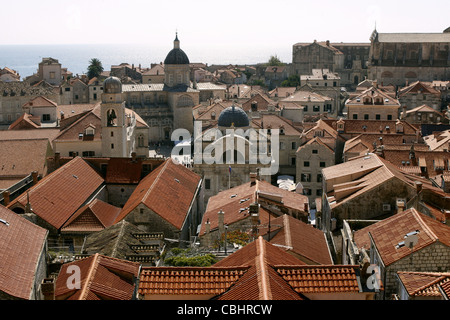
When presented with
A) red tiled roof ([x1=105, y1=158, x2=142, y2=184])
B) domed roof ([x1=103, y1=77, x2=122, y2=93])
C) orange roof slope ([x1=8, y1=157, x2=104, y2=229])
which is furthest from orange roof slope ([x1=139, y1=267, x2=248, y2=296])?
domed roof ([x1=103, y1=77, x2=122, y2=93])

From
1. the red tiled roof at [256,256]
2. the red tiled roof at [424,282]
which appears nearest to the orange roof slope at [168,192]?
the red tiled roof at [256,256]

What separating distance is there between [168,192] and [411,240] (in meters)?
19.0

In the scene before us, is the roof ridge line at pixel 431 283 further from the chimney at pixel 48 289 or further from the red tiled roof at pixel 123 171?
the red tiled roof at pixel 123 171

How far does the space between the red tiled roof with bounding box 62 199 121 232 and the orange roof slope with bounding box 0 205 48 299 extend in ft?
23.9

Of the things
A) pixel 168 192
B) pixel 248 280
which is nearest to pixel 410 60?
pixel 168 192

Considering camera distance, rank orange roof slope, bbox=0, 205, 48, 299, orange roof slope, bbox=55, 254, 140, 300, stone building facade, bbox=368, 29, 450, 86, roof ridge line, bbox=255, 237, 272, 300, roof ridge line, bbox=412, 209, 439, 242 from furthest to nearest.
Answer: stone building facade, bbox=368, 29, 450, 86 → roof ridge line, bbox=412, 209, 439, 242 → orange roof slope, bbox=0, 205, 48, 299 → orange roof slope, bbox=55, 254, 140, 300 → roof ridge line, bbox=255, 237, 272, 300

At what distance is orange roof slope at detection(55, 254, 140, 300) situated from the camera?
2034 cm

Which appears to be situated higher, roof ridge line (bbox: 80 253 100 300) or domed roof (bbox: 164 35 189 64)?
domed roof (bbox: 164 35 189 64)

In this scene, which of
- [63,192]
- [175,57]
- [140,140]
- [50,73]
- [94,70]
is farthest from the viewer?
[94,70]

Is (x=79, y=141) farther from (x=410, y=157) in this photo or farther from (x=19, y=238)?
(x=19, y=238)

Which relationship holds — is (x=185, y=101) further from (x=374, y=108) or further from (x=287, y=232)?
(x=287, y=232)

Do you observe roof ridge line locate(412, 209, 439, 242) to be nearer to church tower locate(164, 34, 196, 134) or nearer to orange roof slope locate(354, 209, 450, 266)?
orange roof slope locate(354, 209, 450, 266)

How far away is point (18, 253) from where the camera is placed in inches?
925

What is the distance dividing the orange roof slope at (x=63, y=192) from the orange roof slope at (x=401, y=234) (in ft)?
54.8
